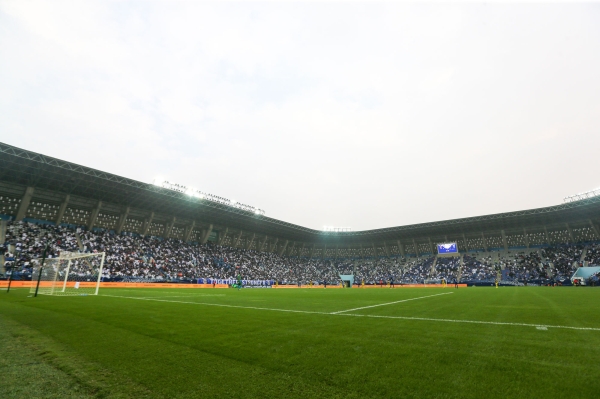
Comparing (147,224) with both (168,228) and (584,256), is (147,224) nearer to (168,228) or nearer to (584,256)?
(168,228)

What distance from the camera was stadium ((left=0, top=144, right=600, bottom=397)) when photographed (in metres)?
3.72

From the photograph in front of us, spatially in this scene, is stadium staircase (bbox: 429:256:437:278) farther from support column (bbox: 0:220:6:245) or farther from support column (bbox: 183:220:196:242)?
support column (bbox: 0:220:6:245)

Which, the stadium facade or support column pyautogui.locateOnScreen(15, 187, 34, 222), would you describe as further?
support column pyautogui.locateOnScreen(15, 187, 34, 222)

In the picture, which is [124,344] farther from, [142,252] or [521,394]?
[142,252]

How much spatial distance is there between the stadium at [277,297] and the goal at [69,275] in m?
0.37

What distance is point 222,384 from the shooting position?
3.36 metres

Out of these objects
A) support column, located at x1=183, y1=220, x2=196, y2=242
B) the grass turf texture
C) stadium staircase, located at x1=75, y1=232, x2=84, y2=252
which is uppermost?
support column, located at x1=183, y1=220, x2=196, y2=242

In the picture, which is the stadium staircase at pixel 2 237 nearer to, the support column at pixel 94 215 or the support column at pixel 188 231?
the support column at pixel 94 215

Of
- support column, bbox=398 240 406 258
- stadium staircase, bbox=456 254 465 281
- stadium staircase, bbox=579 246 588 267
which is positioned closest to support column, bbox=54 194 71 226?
support column, bbox=398 240 406 258

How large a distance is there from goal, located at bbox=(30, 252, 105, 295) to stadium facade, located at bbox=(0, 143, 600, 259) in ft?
35.9

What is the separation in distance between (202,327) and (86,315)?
474 cm

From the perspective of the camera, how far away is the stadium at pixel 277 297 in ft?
12.2

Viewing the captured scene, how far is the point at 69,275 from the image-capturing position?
30.5 metres

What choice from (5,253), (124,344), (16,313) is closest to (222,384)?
(124,344)
